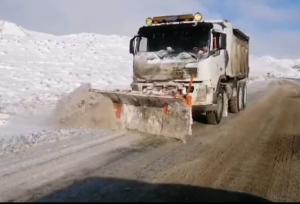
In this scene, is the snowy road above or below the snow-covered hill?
below

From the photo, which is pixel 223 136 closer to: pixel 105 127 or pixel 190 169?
pixel 105 127

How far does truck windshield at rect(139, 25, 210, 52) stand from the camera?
11312mm

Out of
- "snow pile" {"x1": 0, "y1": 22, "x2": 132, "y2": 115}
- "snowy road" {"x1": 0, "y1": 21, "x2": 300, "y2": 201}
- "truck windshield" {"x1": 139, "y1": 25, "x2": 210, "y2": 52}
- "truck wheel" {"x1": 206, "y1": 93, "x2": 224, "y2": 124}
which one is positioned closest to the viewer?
"snowy road" {"x1": 0, "y1": 21, "x2": 300, "y2": 201}

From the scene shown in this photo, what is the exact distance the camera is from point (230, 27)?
13641 mm

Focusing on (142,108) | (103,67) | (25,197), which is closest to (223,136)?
(142,108)

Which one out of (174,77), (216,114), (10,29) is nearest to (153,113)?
(174,77)

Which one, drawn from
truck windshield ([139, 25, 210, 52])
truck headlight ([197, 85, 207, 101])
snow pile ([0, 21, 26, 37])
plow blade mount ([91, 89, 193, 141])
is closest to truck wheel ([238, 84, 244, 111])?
truck windshield ([139, 25, 210, 52])

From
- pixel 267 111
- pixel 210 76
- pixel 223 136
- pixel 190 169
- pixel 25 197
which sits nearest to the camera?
pixel 25 197

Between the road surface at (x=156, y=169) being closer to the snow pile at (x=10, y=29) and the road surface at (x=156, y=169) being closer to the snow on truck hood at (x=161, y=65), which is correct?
the snow on truck hood at (x=161, y=65)

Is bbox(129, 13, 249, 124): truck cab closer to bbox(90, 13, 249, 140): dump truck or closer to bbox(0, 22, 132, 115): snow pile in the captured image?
bbox(90, 13, 249, 140): dump truck

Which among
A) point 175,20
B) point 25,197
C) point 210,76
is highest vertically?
point 175,20

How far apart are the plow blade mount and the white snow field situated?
3.58 feet

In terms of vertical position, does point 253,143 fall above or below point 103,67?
below

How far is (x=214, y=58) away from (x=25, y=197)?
7.00m
